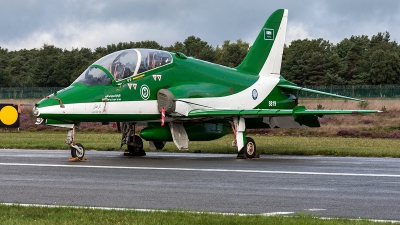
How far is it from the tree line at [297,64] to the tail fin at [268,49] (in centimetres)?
5307

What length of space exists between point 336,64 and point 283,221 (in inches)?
3349

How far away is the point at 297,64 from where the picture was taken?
92.4 metres

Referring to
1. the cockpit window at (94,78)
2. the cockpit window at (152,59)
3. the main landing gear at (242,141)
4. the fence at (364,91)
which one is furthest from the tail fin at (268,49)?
the fence at (364,91)

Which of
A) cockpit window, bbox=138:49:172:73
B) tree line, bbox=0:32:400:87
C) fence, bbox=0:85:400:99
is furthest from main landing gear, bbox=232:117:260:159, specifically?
tree line, bbox=0:32:400:87

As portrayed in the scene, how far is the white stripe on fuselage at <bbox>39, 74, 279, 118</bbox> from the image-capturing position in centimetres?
1934

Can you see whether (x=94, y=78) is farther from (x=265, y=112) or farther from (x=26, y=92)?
(x=26, y=92)

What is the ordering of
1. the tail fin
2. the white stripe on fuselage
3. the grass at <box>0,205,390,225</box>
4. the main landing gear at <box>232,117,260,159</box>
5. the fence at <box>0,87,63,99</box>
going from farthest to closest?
the fence at <box>0,87,63,99</box>
the tail fin
the main landing gear at <box>232,117,260,159</box>
the white stripe on fuselage
the grass at <box>0,205,390,225</box>

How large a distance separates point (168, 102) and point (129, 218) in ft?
37.3

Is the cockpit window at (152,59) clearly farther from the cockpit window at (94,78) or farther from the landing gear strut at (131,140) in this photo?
the landing gear strut at (131,140)

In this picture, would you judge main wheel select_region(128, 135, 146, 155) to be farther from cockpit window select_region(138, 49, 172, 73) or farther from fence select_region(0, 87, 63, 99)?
fence select_region(0, 87, 63, 99)

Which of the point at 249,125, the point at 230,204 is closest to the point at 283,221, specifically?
the point at 230,204

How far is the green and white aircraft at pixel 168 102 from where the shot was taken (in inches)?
774

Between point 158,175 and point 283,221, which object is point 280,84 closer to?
point 158,175

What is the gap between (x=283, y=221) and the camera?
9406 millimetres
